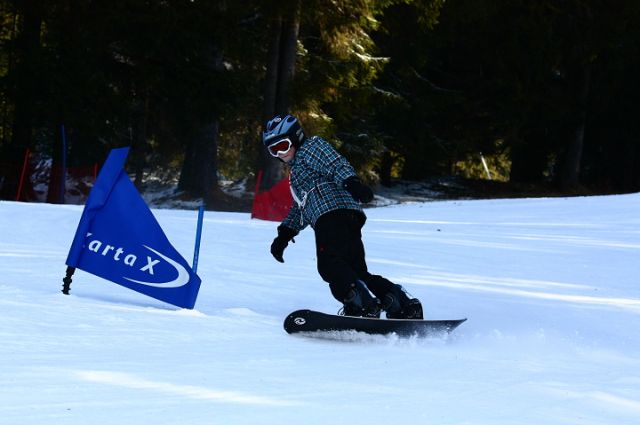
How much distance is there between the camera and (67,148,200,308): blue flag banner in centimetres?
750

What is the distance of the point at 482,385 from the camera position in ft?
18.2

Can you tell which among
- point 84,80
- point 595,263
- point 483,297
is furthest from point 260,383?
point 84,80

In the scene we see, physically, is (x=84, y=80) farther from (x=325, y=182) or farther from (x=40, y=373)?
(x=40, y=373)

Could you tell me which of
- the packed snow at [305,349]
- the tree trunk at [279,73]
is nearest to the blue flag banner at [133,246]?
the packed snow at [305,349]

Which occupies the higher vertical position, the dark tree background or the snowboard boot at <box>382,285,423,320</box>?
the dark tree background

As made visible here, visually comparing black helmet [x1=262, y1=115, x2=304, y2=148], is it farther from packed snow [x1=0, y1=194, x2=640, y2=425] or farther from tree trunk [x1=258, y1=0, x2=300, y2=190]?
→ tree trunk [x1=258, y1=0, x2=300, y2=190]

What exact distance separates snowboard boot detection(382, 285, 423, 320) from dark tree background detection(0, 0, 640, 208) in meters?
16.1

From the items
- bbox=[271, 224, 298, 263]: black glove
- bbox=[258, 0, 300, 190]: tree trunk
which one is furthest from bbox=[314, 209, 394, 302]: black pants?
bbox=[258, 0, 300, 190]: tree trunk

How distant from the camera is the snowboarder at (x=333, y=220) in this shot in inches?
270

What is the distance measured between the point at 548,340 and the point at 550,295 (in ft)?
8.87

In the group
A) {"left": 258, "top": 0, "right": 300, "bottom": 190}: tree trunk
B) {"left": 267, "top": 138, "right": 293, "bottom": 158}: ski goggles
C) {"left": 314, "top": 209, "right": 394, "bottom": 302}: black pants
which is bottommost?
{"left": 314, "top": 209, "right": 394, "bottom": 302}: black pants

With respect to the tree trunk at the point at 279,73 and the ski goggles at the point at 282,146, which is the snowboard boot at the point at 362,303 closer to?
the ski goggles at the point at 282,146

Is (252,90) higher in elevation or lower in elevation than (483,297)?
higher

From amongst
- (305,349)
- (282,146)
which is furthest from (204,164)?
(305,349)
